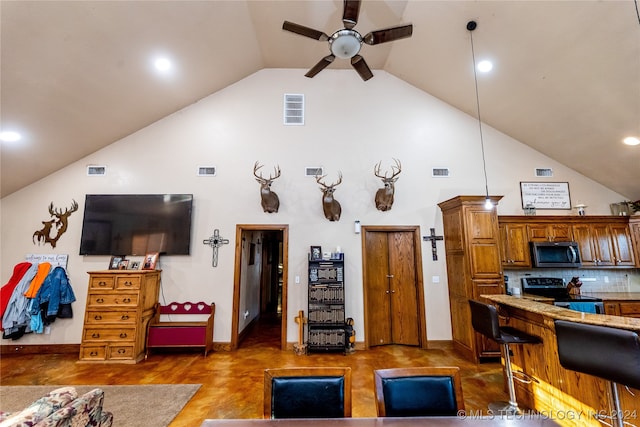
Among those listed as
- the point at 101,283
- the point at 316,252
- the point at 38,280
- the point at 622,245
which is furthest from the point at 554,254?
the point at 38,280

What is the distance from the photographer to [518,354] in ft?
10.0

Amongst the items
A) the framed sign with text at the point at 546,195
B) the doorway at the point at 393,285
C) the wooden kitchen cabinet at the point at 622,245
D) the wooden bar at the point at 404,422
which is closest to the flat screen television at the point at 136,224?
the doorway at the point at 393,285

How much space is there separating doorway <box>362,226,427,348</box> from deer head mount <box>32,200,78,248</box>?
5462 mm

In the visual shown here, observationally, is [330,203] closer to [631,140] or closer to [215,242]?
[215,242]

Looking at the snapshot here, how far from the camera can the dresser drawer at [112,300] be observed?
432 centimetres

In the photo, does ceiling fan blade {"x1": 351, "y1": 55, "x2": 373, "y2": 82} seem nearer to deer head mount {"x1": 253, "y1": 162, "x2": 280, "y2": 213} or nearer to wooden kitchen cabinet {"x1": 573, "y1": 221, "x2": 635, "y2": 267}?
A: deer head mount {"x1": 253, "y1": 162, "x2": 280, "y2": 213}

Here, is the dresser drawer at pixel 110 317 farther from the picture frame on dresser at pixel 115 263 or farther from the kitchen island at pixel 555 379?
the kitchen island at pixel 555 379

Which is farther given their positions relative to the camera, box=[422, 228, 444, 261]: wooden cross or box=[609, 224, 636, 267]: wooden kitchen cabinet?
box=[422, 228, 444, 261]: wooden cross

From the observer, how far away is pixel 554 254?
462cm

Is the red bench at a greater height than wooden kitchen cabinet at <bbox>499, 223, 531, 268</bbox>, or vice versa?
wooden kitchen cabinet at <bbox>499, 223, 531, 268</bbox>

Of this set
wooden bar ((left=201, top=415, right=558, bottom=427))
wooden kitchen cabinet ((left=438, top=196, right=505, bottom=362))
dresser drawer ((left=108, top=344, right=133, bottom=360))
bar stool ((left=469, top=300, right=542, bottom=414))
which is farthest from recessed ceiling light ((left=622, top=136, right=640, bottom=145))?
dresser drawer ((left=108, top=344, right=133, bottom=360))

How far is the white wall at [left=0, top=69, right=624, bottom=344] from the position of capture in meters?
4.93

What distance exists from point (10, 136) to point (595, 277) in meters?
9.86

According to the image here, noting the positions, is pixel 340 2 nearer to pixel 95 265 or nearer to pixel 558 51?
pixel 558 51
